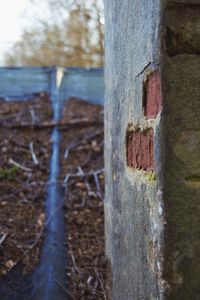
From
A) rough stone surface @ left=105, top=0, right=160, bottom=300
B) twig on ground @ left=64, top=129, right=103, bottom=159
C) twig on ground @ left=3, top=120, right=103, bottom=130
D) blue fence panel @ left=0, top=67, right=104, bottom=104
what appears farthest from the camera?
blue fence panel @ left=0, top=67, right=104, bottom=104

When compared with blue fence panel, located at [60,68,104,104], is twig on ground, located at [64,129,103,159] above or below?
below

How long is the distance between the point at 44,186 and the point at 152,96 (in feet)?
6.67

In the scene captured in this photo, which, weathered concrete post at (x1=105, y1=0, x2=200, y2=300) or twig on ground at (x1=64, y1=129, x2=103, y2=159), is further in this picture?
twig on ground at (x1=64, y1=129, x2=103, y2=159)

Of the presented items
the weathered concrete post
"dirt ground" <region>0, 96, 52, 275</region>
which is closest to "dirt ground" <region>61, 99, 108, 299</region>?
"dirt ground" <region>0, 96, 52, 275</region>

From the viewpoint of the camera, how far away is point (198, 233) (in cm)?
106

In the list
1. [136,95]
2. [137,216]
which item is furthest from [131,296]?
[136,95]

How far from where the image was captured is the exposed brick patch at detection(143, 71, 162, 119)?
1.08m

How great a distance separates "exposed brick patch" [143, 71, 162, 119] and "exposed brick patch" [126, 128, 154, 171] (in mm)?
49

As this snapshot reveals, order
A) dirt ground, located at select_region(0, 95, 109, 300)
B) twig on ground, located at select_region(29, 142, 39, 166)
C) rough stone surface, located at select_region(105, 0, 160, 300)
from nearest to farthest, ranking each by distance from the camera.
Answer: rough stone surface, located at select_region(105, 0, 160, 300) → dirt ground, located at select_region(0, 95, 109, 300) → twig on ground, located at select_region(29, 142, 39, 166)

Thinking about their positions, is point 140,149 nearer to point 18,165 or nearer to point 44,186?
point 44,186

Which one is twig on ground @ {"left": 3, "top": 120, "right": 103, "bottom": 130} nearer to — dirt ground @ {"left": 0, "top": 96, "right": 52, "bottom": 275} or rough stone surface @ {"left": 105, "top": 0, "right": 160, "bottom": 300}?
dirt ground @ {"left": 0, "top": 96, "right": 52, "bottom": 275}

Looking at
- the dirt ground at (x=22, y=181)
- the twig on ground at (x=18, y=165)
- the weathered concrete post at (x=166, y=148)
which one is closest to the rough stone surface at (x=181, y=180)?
the weathered concrete post at (x=166, y=148)

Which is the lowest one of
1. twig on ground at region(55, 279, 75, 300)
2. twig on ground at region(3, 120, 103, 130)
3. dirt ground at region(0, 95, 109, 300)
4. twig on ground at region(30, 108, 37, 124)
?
twig on ground at region(55, 279, 75, 300)

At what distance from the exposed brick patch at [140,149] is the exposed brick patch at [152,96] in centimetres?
5
